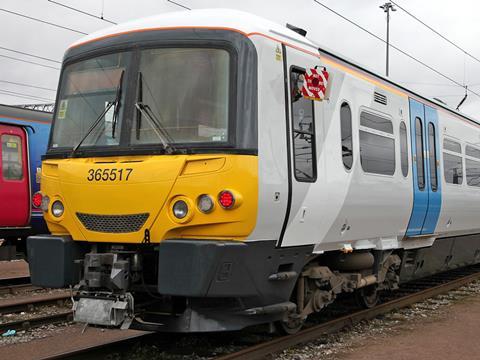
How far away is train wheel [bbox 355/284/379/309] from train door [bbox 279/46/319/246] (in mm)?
2539

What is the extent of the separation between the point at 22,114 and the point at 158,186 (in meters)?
7.22

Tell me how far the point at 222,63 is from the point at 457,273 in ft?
32.2

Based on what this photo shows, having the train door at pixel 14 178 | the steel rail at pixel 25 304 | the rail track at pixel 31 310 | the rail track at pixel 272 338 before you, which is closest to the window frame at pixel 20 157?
the train door at pixel 14 178

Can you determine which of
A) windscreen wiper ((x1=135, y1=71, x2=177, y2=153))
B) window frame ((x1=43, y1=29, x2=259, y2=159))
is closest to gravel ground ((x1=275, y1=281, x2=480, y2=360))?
window frame ((x1=43, y1=29, x2=259, y2=159))

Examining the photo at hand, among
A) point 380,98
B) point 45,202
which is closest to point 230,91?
point 45,202

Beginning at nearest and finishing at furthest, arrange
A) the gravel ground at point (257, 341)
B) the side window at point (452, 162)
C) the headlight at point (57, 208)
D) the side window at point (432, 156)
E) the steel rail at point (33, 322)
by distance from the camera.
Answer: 1. the headlight at point (57, 208)
2. the gravel ground at point (257, 341)
3. the steel rail at point (33, 322)
4. the side window at point (432, 156)
5. the side window at point (452, 162)

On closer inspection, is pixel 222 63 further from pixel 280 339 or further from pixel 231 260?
pixel 280 339

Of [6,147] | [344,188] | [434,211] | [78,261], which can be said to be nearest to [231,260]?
[78,261]

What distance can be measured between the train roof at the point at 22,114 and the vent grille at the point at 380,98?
6.96 m

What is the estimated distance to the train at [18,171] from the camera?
1058 centimetres

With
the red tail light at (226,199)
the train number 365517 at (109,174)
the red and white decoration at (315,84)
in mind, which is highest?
the red and white decoration at (315,84)

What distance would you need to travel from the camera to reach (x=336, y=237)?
6250mm

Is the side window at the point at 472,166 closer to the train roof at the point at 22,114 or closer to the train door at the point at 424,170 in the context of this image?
the train door at the point at 424,170

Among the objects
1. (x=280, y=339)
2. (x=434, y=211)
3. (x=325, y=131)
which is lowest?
(x=280, y=339)
